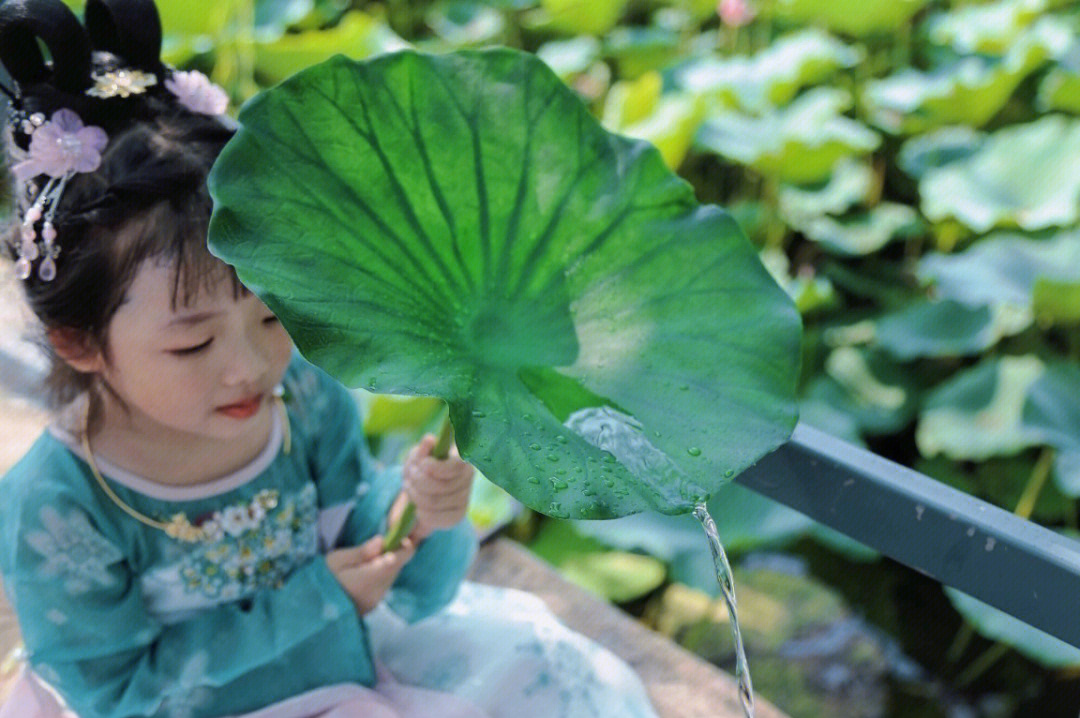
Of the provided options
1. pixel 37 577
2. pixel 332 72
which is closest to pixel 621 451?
pixel 332 72

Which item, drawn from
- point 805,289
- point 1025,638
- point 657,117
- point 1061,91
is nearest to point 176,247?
point 1025,638

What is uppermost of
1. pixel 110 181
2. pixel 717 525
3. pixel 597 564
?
pixel 110 181

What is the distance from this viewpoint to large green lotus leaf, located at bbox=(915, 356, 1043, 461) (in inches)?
66.1

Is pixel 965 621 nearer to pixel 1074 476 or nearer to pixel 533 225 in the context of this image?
pixel 1074 476

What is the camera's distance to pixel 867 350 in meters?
1.96

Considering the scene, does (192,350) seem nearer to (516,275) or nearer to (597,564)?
(516,275)

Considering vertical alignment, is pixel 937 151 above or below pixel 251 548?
below

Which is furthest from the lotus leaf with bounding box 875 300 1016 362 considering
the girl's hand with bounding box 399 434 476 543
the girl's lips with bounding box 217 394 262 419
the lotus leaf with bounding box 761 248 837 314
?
the girl's lips with bounding box 217 394 262 419

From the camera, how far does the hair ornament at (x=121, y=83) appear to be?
762 millimetres

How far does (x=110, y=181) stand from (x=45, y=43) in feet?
0.33

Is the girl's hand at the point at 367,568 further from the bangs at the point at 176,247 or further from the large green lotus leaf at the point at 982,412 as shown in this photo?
the large green lotus leaf at the point at 982,412

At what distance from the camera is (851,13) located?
2.59m

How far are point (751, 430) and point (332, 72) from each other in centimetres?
35

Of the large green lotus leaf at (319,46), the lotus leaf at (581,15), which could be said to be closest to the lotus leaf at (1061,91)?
the lotus leaf at (581,15)
